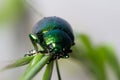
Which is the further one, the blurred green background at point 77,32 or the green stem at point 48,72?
the blurred green background at point 77,32

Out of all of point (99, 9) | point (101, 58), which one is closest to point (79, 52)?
point (101, 58)

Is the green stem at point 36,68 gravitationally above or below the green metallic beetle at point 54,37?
below

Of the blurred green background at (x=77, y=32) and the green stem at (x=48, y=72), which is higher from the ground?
the blurred green background at (x=77, y=32)

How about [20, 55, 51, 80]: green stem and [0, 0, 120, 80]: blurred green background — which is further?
[0, 0, 120, 80]: blurred green background

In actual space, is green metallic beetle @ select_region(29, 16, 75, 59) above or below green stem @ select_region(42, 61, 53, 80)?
above

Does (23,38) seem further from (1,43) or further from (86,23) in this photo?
(86,23)

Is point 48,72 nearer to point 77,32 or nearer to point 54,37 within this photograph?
point 54,37
